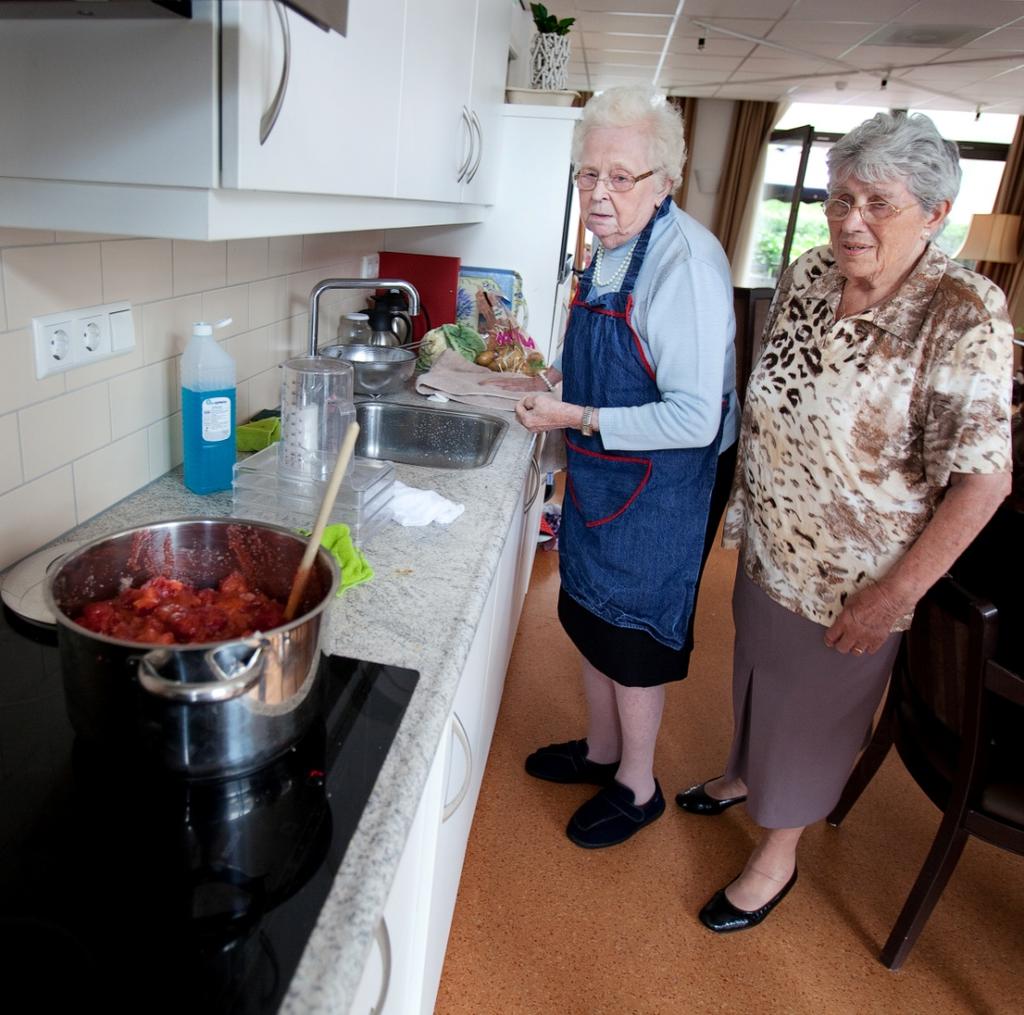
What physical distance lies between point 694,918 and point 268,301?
1.59 m

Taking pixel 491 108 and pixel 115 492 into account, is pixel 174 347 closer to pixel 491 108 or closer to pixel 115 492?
pixel 115 492

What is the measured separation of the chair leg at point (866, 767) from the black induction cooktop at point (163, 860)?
1.35m

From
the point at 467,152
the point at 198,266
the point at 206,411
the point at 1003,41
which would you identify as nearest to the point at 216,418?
the point at 206,411

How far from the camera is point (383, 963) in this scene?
798mm

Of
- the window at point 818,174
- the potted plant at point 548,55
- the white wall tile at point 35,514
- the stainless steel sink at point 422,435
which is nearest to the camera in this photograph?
the white wall tile at point 35,514

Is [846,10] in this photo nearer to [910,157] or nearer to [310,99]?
[910,157]

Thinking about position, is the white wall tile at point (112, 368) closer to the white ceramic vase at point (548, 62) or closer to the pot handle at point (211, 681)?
the pot handle at point (211, 681)

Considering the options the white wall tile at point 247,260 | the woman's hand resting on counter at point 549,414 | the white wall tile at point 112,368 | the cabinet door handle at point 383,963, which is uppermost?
the white wall tile at point 247,260

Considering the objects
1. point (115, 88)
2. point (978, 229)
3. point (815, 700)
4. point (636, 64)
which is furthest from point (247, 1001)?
point (978, 229)

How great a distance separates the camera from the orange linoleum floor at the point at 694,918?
60.1 inches

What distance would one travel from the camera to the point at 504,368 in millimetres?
2275

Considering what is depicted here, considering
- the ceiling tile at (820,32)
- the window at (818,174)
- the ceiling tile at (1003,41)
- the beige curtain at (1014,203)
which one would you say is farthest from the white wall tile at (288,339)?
the beige curtain at (1014,203)

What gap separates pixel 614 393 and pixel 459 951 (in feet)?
3.65

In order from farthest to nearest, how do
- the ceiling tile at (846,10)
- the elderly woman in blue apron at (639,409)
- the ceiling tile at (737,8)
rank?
the ceiling tile at (737,8) < the ceiling tile at (846,10) < the elderly woman in blue apron at (639,409)
